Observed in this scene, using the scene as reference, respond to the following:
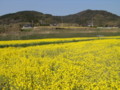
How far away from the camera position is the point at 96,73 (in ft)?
24.8

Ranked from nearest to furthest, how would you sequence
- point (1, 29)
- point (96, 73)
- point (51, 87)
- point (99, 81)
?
point (51, 87), point (99, 81), point (96, 73), point (1, 29)

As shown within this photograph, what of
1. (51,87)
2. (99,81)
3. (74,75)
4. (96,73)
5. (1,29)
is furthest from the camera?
(1,29)

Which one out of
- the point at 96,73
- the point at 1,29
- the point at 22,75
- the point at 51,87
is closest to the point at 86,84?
the point at 51,87

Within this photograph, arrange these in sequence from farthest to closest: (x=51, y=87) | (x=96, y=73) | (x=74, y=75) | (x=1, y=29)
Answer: (x=1, y=29) → (x=96, y=73) → (x=74, y=75) → (x=51, y=87)

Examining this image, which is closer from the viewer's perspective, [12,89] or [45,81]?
[12,89]

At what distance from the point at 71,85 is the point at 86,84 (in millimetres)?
430

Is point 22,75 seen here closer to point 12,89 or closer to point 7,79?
point 7,79

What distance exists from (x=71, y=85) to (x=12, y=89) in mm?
1491

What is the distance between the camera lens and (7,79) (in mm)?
7238

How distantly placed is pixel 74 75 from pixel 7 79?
2024 millimetres

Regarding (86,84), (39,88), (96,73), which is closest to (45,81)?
(39,88)

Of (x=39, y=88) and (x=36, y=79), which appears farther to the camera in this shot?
(x=36, y=79)

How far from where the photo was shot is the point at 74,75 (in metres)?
7.11

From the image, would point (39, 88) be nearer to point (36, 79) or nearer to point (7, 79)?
point (36, 79)
